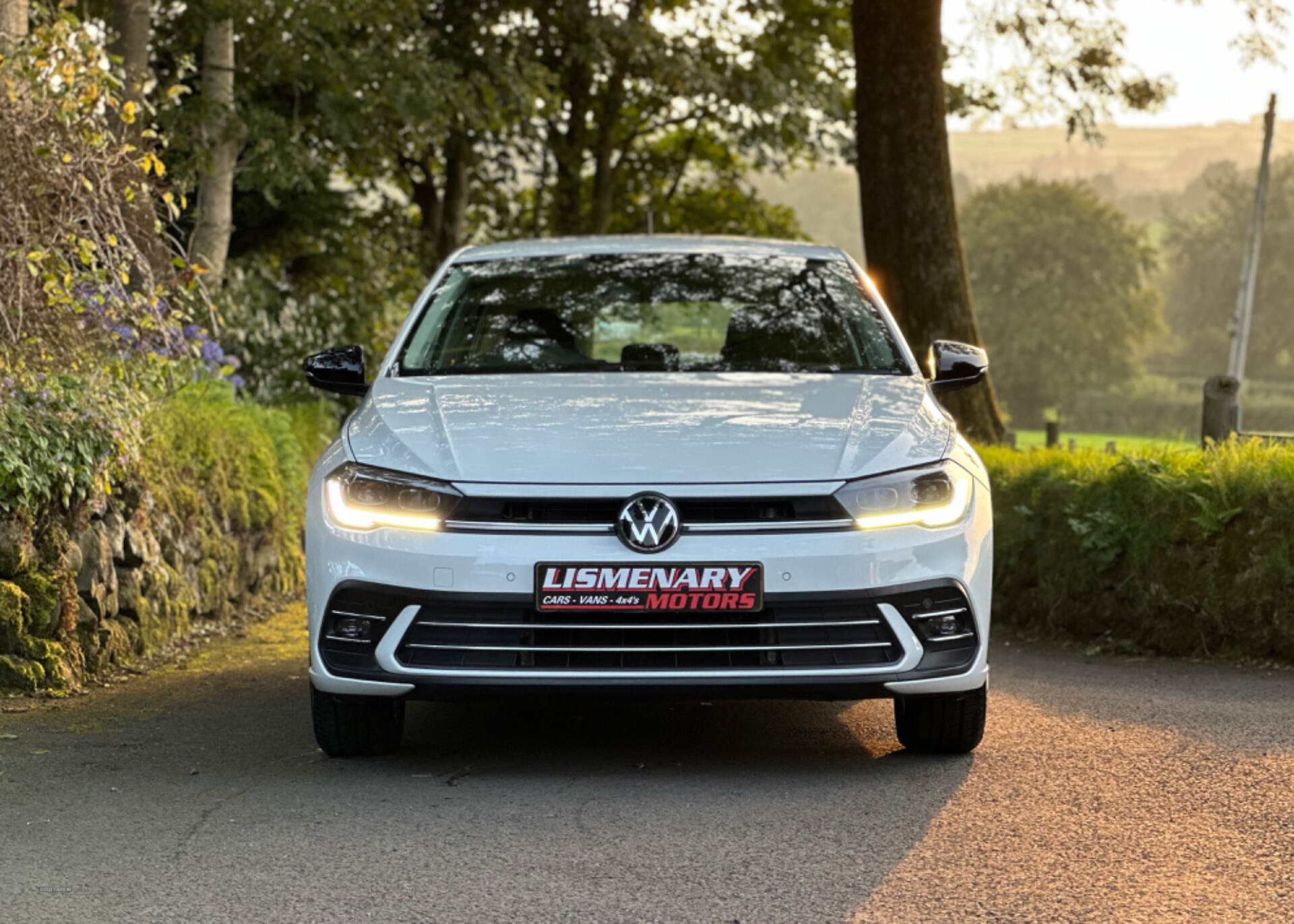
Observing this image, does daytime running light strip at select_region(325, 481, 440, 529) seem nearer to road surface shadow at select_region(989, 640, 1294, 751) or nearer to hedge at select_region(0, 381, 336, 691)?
hedge at select_region(0, 381, 336, 691)

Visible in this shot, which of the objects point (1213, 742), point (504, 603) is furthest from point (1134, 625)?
point (504, 603)

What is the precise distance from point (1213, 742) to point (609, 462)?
2.44 m

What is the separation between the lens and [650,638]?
505 centimetres

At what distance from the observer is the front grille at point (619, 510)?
506 centimetres

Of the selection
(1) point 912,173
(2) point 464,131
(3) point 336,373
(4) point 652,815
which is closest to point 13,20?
(3) point 336,373

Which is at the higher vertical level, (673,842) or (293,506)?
(673,842)

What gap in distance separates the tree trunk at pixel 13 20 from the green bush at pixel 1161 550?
5665mm

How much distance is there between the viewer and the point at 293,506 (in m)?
11.4

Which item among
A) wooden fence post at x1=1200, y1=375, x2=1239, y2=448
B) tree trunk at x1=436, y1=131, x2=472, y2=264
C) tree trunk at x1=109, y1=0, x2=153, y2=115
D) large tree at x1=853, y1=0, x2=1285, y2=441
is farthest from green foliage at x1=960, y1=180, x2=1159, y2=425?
tree trunk at x1=109, y1=0, x2=153, y2=115

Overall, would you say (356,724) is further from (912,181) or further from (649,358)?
(912,181)

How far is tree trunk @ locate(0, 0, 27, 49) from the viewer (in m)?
8.16

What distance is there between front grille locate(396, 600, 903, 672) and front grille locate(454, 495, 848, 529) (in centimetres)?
26

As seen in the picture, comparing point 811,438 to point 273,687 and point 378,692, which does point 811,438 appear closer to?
point 378,692

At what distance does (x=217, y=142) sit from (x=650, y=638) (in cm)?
1012
